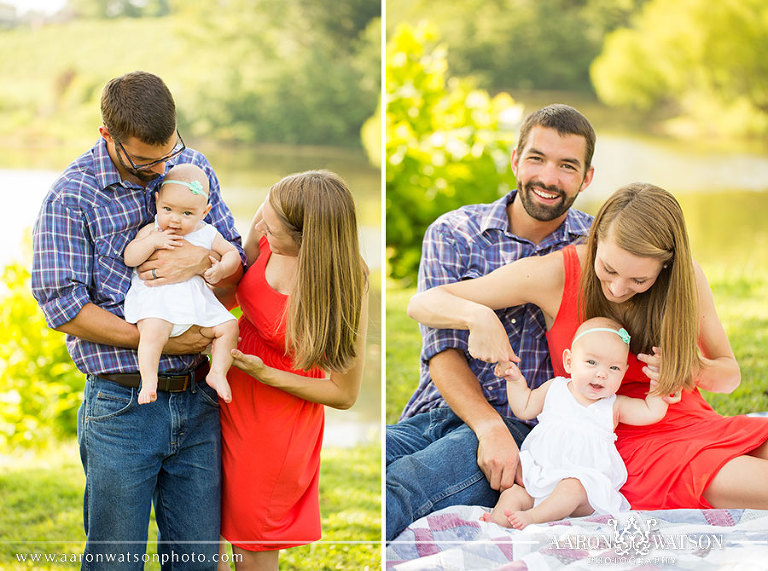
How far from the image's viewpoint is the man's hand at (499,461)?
262cm

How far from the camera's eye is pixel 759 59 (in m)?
7.96

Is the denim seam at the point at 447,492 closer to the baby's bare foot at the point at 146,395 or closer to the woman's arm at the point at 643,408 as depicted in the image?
the woman's arm at the point at 643,408

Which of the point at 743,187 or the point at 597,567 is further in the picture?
the point at 743,187

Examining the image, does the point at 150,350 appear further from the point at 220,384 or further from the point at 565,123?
the point at 565,123

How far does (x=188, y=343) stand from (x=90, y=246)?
0.39m

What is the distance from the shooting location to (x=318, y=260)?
242 centimetres

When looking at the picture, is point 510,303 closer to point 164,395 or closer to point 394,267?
point 164,395

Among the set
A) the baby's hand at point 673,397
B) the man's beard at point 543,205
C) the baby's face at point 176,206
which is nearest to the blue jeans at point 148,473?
the baby's face at point 176,206

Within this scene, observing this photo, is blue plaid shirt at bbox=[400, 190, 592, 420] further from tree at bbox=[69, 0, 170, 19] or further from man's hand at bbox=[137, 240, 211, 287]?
tree at bbox=[69, 0, 170, 19]

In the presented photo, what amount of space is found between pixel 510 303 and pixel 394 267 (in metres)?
3.52

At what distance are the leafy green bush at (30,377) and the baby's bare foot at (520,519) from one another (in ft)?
9.54

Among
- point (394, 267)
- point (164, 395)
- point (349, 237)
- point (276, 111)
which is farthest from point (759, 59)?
point (164, 395)

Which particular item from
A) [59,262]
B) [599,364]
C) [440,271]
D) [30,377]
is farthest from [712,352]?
[30,377]

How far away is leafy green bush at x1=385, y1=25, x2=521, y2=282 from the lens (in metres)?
6.01
